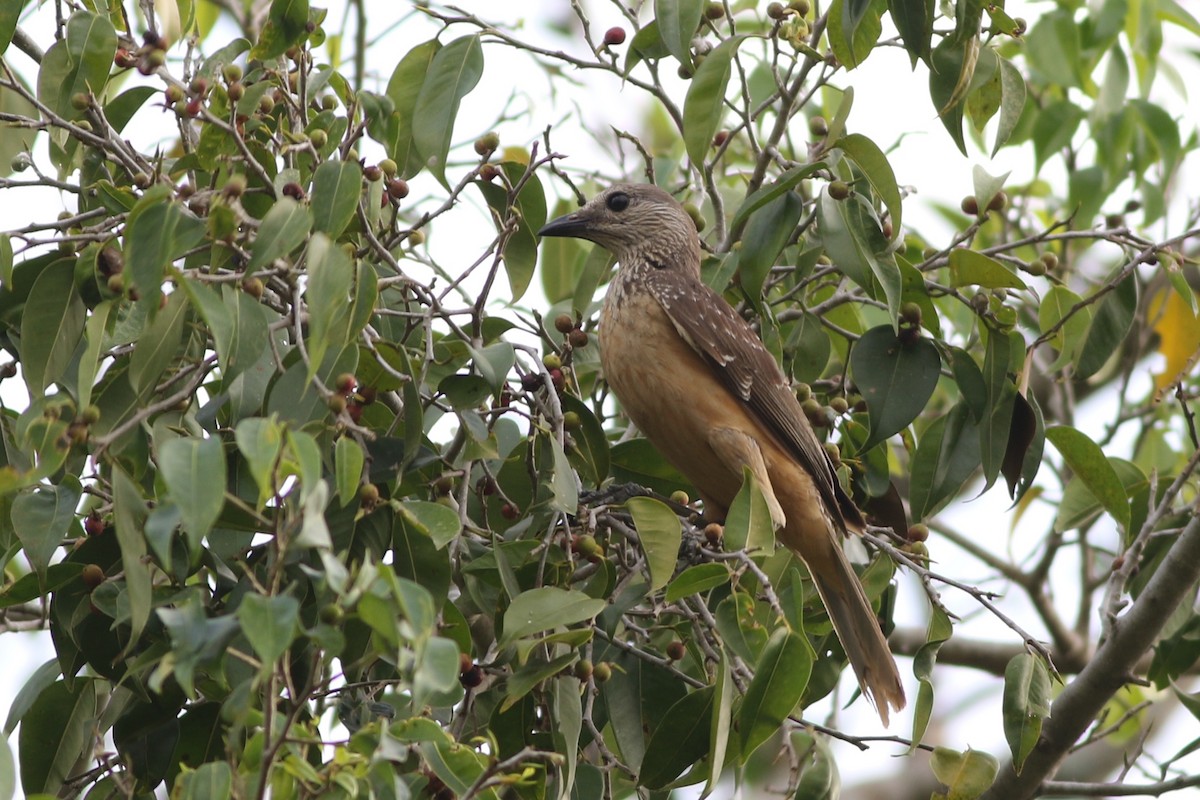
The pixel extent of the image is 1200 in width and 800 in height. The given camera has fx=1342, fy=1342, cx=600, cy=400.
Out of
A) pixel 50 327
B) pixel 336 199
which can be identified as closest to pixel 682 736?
pixel 336 199

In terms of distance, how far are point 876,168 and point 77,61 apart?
6.96ft

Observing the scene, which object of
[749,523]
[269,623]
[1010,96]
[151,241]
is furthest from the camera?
[1010,96]

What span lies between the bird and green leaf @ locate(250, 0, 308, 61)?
1.70 metres

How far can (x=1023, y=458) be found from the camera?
408 cm

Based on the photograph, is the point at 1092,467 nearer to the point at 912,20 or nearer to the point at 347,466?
the point at 912,20

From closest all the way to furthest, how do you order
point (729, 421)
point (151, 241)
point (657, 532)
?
1. point (151, 241)
2. point (657, 532)
3. point (729, 421)

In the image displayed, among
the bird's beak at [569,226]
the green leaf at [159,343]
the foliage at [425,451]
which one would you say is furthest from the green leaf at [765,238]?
the green leaf at [159,343]

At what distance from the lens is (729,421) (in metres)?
4.81

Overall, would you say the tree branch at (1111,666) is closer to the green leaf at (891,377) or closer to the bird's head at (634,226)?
the green leaf at (891,377)

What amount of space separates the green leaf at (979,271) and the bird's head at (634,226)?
4.83 ft

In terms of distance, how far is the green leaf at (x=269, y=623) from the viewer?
2.04m

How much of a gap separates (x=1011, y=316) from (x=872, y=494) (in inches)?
31.1

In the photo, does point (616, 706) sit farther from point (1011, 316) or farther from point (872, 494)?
point (1011, 316)

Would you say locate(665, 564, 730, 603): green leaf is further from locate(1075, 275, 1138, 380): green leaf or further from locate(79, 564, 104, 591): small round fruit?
locate(1075, 275, 1138, 380): green leaf
